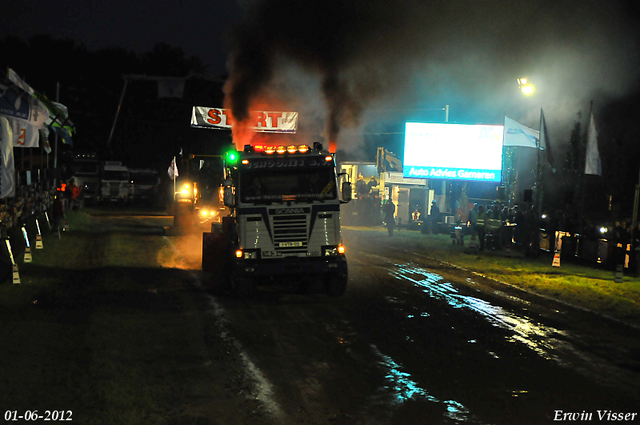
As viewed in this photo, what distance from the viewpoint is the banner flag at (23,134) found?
1554 centimetres

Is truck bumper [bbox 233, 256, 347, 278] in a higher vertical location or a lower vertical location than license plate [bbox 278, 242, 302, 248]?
lower

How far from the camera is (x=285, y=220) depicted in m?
11.8

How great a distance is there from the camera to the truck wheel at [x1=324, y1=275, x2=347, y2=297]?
39.2 ft

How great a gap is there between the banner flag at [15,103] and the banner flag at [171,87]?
1220 cm

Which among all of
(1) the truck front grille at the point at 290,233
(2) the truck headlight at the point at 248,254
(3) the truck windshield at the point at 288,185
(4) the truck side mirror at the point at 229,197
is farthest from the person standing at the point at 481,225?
(4) the truck side mirror at the point at 229,197

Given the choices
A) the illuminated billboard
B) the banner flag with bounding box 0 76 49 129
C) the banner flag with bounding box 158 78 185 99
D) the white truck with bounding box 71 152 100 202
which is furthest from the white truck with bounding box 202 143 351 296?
the white truck with bounding box 71 152 100 202

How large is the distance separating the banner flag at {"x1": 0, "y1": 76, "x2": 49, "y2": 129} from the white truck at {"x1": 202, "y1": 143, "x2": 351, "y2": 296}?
18.7ft

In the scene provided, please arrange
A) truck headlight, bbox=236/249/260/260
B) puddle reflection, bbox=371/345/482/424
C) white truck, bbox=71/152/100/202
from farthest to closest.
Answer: white truck, bbox=71/152/100/202, truck headlight, bbox=236/249/260/260, puddle reflection, bbox=371/345/482/424

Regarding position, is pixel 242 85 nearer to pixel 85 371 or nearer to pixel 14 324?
pixel 14 324

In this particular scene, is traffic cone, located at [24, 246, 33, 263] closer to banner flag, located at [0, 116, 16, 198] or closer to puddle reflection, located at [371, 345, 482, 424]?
banner flag, located at [0, 116, 16, 198]

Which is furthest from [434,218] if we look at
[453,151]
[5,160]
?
[5,160]

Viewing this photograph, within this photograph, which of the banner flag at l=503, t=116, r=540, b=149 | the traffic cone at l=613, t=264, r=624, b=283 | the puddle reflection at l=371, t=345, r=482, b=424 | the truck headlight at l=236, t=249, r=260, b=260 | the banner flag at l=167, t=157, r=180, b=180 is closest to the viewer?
the puddle reflection at l=371, t=345, r=482, b=424

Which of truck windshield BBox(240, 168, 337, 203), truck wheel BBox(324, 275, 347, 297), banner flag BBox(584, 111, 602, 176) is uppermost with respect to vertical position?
banner flag BBox(584, 111, 602, 176)

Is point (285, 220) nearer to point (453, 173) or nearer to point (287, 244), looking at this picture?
point (287, 244)
